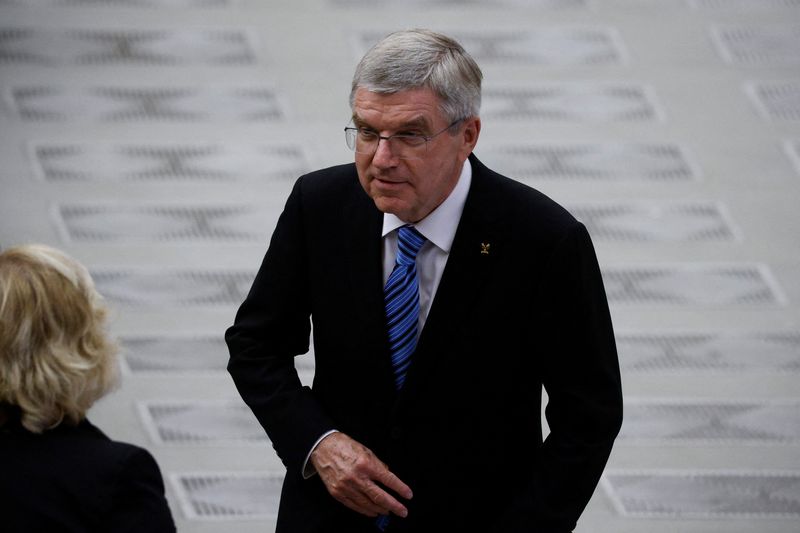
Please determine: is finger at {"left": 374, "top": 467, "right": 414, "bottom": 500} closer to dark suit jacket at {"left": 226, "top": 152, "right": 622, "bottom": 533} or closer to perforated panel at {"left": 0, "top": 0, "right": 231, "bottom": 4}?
dark suit jacket at {"left": 226, "top": 152, "right": 622, "bottom": 533}

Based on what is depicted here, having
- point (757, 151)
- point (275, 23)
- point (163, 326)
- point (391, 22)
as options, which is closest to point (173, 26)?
A: point (275, 23)

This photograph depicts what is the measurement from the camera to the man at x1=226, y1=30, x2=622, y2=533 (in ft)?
7.09

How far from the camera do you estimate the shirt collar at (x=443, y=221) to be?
2232 mm

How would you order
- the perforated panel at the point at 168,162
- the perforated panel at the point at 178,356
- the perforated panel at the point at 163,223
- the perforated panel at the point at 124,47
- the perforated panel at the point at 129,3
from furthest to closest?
the perforated panel at the point at 129,3, the perforated panel at the point at 124,47, the perforated panel at the point at 168,162, the perforated panel at the point at 163,223, the perforated panel at the point at 178,356

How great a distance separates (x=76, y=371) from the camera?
71.9 inches

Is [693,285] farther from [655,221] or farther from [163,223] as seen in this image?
[163,223]

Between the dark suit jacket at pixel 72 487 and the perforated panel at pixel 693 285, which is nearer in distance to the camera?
the dark suit jacket at pixel 72 487

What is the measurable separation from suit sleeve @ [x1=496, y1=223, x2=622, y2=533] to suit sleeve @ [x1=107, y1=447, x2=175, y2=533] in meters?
0.66

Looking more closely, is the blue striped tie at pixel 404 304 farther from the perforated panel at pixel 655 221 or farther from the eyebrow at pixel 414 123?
the perforated panel at pixel 655 221

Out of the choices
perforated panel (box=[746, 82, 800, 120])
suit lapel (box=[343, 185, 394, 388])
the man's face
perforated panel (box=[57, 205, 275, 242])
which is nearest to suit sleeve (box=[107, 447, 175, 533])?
suit lapel (box=[343, 185, 394, 388])

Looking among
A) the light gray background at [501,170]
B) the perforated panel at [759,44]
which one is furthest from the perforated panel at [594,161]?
the perforated panel at [759,44]

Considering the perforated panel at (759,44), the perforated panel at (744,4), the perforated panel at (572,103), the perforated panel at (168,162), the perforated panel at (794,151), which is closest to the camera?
the perforated panel at (168,162)

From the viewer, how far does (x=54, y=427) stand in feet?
6.03

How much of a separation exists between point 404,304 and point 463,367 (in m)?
0.15
